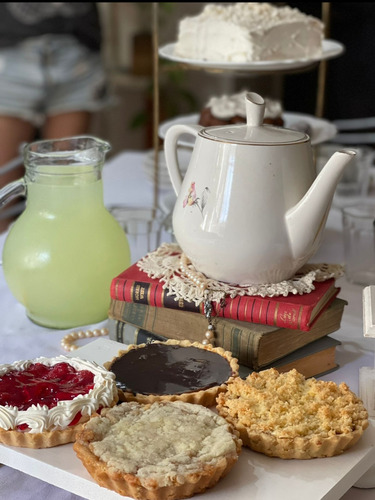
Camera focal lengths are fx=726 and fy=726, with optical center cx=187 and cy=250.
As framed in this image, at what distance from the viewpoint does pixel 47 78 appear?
→ 2.30m

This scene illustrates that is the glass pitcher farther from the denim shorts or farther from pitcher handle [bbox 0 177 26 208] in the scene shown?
the denim shorts

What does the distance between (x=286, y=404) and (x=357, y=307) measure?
39 centimetres

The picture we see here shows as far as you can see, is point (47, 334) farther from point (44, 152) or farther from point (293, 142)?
point (293, 142)

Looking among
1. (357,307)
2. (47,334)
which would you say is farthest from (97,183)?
(357,307)

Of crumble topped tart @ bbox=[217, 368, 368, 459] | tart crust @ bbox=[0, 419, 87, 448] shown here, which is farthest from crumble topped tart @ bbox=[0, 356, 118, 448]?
crumble topped tart @ bbox=[217, 368, 368, 459]

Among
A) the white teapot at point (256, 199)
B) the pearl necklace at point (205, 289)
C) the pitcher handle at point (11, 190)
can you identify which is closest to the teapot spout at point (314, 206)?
the white teapot at point (256, 199)

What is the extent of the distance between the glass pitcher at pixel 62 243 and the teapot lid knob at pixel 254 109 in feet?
0.69

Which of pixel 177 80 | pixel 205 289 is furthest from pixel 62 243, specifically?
pixel 177 80

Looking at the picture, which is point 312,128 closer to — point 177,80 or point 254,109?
point 254,109

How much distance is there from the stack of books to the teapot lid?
0.52 ft

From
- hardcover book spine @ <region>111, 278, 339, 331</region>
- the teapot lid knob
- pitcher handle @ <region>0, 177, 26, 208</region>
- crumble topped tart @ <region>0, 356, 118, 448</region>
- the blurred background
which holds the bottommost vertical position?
the blurred background

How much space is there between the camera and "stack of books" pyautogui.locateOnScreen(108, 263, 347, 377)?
0.72m

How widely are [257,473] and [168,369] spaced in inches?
6.0

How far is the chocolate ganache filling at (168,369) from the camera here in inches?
25.5
